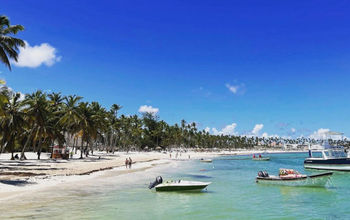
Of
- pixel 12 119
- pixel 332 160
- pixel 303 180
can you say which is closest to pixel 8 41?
pixel 12 119

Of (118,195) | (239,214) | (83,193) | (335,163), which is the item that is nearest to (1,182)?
(83,193)

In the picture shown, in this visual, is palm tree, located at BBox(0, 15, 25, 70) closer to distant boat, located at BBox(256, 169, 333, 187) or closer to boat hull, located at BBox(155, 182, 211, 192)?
boat hull, located at BBox(155, 182, 211, 192)

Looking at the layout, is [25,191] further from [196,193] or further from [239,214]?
[239,214]

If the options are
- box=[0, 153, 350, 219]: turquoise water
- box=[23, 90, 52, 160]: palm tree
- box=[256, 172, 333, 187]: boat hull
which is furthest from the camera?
box=[23, 90, 52, 160]: palm tree

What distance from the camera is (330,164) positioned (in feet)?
165

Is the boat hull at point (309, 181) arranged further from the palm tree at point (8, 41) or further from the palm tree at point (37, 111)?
the palm tree at point (37, 111)

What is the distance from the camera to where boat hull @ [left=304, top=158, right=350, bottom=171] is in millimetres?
48000

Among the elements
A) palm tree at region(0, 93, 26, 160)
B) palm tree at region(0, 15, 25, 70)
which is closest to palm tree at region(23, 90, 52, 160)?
palm tree at region(0, 93, 26, 160)

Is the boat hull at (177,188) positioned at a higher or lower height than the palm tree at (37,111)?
lower

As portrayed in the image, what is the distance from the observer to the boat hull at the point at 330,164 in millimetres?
48000

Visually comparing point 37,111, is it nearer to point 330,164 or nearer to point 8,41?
point 8,41

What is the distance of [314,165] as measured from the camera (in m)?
53.0

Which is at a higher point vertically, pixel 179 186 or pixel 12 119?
pixel 12 119

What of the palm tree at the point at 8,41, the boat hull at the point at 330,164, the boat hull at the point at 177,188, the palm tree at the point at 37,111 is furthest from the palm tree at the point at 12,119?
the boat hull at the point at 330,164
